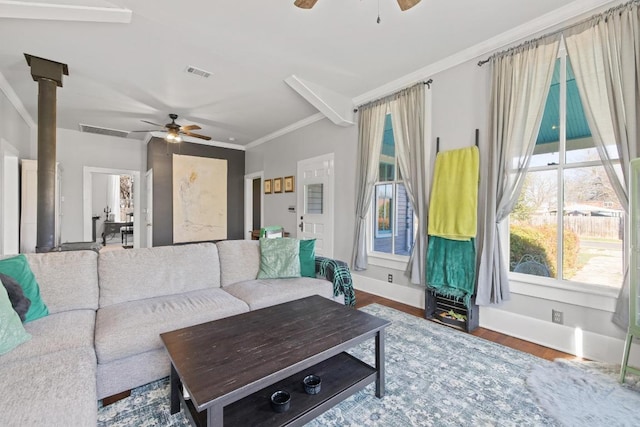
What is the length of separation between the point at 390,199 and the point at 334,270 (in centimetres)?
151

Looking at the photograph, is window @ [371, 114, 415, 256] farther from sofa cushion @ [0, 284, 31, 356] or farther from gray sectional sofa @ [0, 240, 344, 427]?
sofa cushion @ [0, 284, 31, 356]

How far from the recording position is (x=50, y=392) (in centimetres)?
111

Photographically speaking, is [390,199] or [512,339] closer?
[512,339]

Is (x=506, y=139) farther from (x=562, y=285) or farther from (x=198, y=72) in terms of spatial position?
(x=198, y=72)

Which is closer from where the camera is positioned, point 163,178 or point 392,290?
point 392,290

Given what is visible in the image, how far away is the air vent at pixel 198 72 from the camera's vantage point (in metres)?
3.33

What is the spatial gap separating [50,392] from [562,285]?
11.2ft

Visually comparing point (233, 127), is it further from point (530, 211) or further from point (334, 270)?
point (530, 211)

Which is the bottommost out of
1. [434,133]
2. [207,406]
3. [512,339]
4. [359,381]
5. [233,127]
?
[512,339]

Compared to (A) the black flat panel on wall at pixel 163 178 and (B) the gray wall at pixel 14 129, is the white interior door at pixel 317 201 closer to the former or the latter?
(A) the black flat panel on wall at pixel 163 178

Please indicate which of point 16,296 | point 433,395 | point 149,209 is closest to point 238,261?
point 16,296

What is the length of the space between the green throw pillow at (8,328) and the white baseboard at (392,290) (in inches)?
133

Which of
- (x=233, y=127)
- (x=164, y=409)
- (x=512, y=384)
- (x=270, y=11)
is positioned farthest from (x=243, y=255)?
(x=233, y=127)

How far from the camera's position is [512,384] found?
1.90 meters
